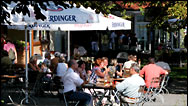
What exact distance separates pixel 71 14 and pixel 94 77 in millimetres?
1824

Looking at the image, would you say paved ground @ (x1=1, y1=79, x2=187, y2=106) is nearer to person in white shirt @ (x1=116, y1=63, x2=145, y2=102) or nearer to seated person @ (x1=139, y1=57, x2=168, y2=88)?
seated person @ (x1=139, y1=57, x2=168, y2=88)

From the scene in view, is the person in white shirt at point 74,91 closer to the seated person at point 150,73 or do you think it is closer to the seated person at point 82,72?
the seated person at point 82,72

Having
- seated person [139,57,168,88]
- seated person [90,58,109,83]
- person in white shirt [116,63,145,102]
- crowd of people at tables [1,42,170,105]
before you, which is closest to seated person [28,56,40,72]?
crowd of people at tables [1,42,170,105]

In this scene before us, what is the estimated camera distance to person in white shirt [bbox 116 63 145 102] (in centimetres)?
911

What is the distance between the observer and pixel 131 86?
9125 mm

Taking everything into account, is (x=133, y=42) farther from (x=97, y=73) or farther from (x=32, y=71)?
(x=97, y=73)

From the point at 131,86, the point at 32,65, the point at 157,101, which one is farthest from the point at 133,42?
the point at 131,86

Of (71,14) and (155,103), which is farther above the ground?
(71,14)

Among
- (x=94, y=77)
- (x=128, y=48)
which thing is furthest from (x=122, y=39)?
(x=94, y=77)

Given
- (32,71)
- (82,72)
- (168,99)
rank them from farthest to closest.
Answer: (32,71) < (168,99) < (82,72)

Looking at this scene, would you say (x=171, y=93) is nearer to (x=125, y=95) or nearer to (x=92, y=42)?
(x=125, y=95)

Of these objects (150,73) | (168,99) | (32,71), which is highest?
(150,73)

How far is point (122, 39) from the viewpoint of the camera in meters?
30.3

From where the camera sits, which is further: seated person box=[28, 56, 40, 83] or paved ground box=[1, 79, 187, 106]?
seated person box=[28, 56, 40, 83]
